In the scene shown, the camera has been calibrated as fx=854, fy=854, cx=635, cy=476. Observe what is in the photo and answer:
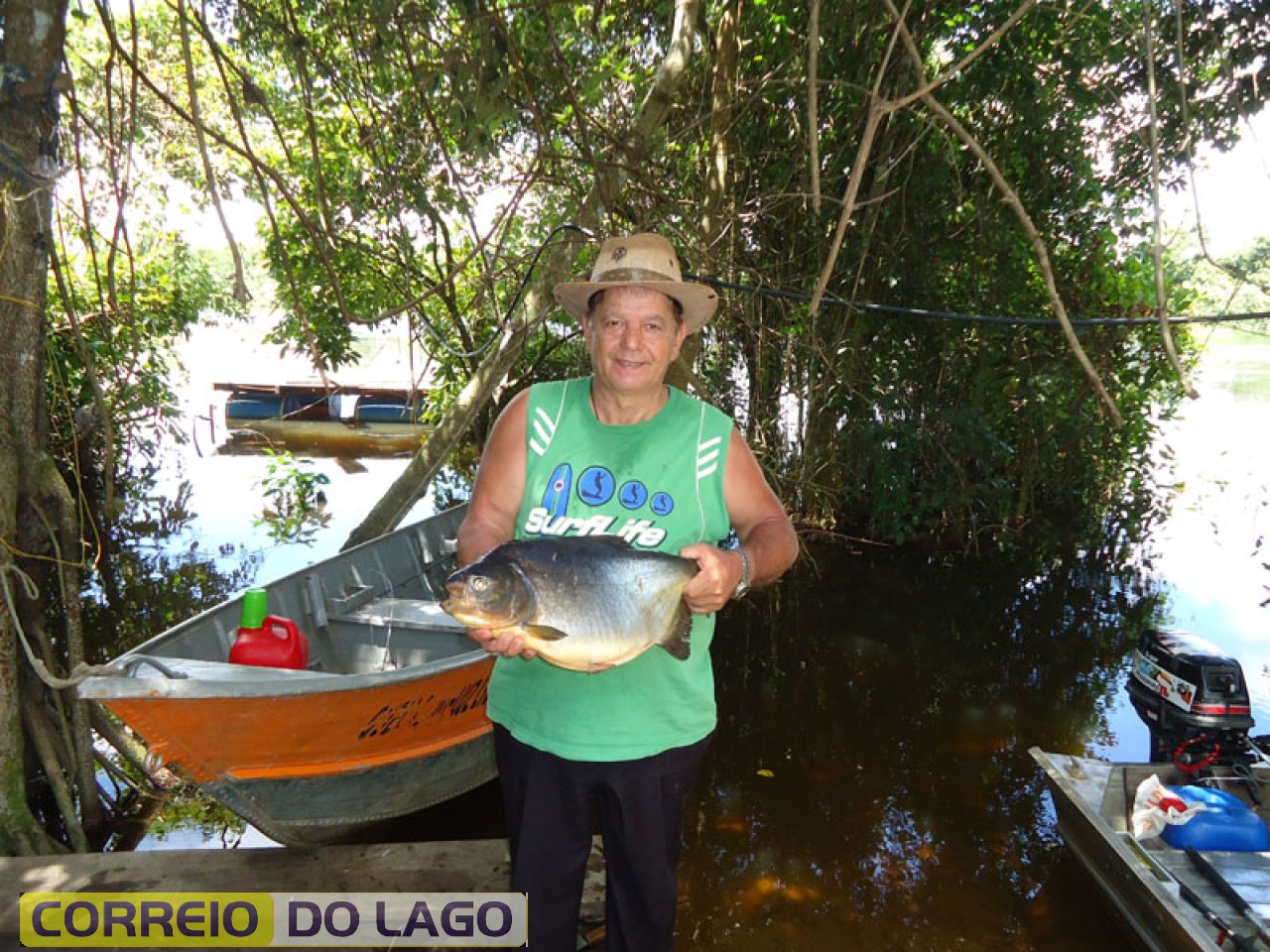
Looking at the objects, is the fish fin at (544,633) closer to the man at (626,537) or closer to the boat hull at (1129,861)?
the man at (626,537)

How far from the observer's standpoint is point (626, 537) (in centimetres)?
209

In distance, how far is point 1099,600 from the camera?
8805mm

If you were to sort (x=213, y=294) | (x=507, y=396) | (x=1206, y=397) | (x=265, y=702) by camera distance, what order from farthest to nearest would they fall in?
(x=1206, y=397), (x=507, y=396), (x=213, y=294), (x=265, y=702)

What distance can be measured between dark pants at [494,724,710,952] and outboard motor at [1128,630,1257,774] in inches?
115

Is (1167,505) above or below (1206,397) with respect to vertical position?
below

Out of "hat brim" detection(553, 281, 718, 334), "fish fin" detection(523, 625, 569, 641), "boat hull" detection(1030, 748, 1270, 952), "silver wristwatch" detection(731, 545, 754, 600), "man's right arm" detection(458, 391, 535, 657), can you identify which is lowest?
"boat hull" detection(1030, 748, 1270, 952)

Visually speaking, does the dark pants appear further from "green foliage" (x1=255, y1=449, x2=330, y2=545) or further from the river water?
"green foliage" (x1=255, y1=449, x2=330, y2=545)

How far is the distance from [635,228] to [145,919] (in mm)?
4734

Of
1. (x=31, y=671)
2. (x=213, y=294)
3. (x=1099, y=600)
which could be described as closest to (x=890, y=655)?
(x=1099, y=600)

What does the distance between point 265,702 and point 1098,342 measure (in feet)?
29.2

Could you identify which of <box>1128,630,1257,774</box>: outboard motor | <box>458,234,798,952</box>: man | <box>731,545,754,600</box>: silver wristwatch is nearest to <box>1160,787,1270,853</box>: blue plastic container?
<box>1128,630,1257,774</box>: outboard motor

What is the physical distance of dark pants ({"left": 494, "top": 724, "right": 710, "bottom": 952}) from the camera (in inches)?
82.1

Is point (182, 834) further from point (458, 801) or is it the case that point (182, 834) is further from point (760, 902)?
point (760, 902)

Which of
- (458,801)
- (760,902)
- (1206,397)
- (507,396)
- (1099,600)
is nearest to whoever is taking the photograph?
(760,902)
